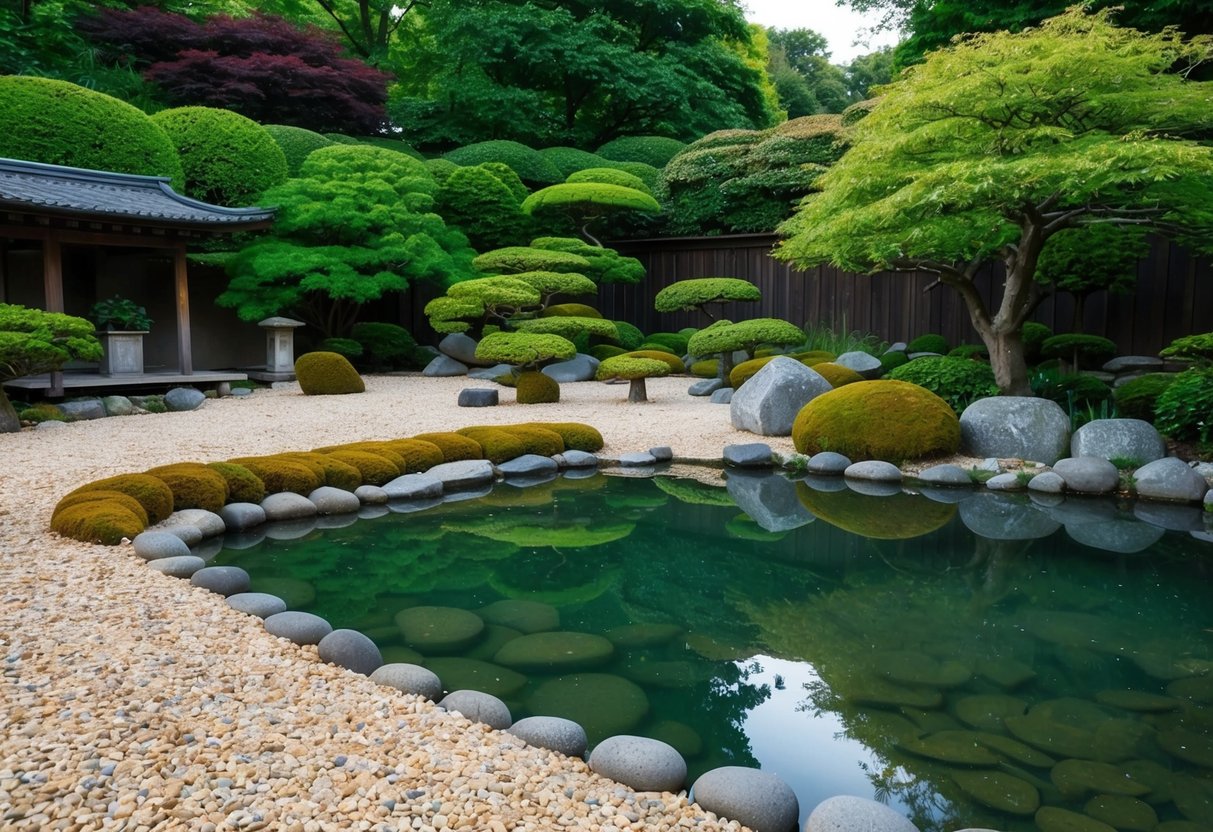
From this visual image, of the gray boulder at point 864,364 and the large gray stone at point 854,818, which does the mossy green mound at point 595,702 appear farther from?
the gray boulder at point 864,364

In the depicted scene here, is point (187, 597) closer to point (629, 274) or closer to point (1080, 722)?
point (1080, 722)

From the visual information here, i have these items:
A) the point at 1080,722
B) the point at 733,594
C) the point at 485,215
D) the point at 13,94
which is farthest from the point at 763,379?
the point at 13,94

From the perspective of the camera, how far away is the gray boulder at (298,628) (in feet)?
12.2

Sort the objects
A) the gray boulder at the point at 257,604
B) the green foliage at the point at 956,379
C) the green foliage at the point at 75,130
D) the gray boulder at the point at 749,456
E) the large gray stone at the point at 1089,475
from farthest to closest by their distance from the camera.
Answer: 1. the green foliage at the point at 75,130
2. the green foliage at the point at 956,379
3. the gray boulder at the point at 749,456
4. the large gray stone at the point at 1089,475
5. the gray boulder at the point at 257,604

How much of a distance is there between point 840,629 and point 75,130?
40.4 feet

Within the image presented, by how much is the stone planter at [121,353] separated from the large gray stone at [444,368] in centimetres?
429

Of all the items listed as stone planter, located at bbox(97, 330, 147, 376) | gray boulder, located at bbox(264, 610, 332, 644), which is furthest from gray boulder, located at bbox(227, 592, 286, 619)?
stone planter, located at bbox(97, 330, 147, 376)

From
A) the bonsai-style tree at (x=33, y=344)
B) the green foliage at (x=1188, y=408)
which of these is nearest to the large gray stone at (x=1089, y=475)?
the green foliage at (x=1188, y=408)

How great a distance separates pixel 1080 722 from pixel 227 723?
3.01 m

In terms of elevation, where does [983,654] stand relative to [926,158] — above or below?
below

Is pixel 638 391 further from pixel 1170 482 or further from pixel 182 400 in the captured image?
pixel 1170 482

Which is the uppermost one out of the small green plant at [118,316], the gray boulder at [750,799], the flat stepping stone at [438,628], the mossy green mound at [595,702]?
the small green plant at [118,316]

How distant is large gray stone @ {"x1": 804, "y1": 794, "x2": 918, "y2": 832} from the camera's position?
237 cm

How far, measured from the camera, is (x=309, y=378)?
11.6 metres
